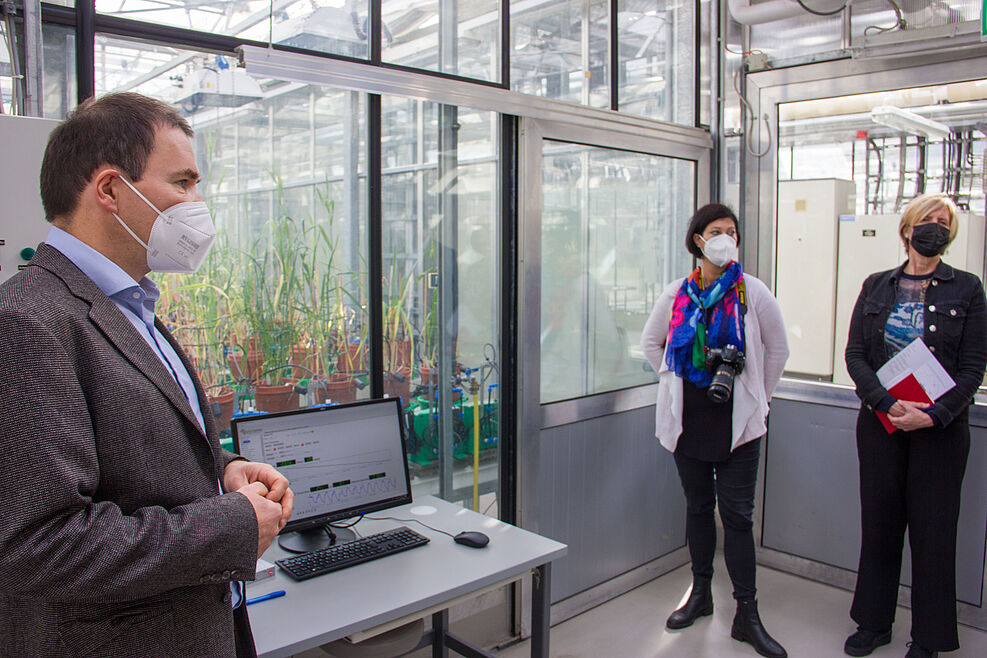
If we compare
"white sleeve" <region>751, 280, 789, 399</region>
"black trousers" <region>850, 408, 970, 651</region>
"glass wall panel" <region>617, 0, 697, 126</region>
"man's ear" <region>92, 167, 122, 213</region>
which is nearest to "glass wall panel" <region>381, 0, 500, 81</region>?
"glass wall panel" <region>617, 0, 697, 126</region>

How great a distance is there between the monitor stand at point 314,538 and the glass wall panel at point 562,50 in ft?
5.87

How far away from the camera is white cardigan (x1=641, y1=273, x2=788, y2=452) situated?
9.36 ft

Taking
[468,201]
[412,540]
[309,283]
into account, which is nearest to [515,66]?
[468,201]

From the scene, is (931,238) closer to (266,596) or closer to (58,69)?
(266,596)

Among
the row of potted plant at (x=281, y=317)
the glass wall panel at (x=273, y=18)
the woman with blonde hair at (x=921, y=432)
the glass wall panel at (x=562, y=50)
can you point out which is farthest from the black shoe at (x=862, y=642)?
the glass wall panel at (x=273, y=18)

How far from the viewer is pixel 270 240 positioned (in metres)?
2.43

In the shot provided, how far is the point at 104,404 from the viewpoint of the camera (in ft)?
3.30

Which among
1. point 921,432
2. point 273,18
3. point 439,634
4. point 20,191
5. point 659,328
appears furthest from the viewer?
point 659,328

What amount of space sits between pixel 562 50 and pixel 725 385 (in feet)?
4.95

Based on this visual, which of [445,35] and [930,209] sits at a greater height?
[445,35]

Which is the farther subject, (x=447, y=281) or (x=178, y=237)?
(x=447, y=281)

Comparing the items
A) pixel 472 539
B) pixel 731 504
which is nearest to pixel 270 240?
pixel 472 539

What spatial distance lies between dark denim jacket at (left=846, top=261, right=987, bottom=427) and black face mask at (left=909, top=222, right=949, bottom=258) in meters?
0.09

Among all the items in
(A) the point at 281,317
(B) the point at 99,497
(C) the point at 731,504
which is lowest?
(C) the point at 731,504
